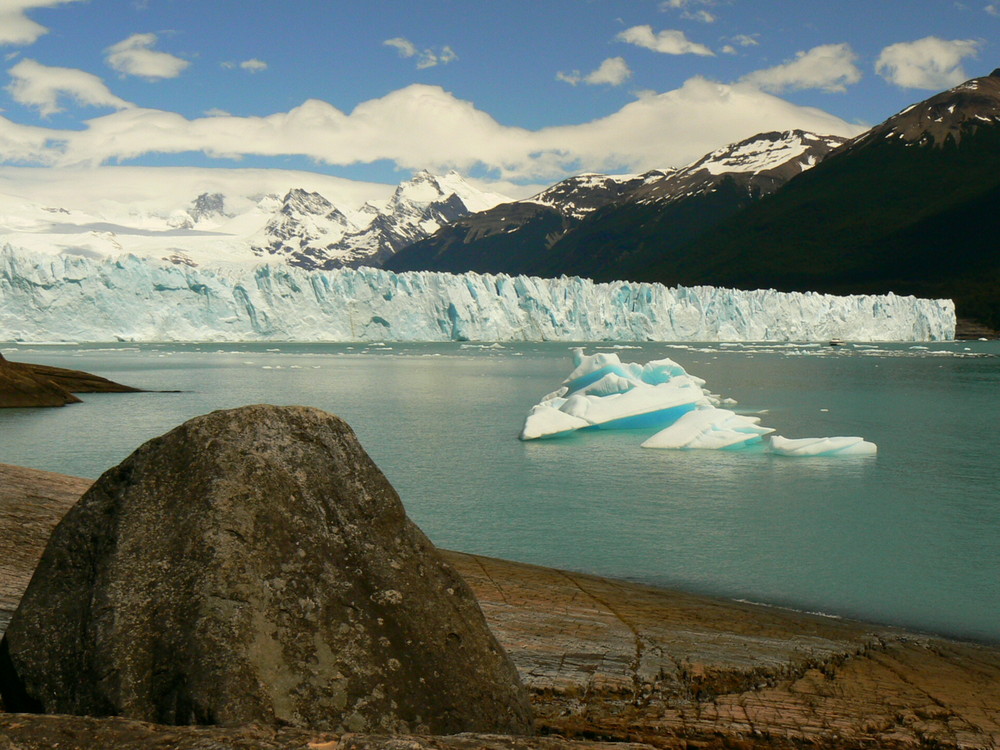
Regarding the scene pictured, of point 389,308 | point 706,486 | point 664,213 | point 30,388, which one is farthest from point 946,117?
point 706,486

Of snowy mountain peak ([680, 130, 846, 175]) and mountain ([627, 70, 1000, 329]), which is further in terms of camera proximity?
snowy mountain peak ([680, 130, 846, 175])

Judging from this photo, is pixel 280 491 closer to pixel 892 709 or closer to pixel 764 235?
pixel 892 709

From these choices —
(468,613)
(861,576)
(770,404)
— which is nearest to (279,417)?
(468,613)

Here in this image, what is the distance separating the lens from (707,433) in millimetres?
12484

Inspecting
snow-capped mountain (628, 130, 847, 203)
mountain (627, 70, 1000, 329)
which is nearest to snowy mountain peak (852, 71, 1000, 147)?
mountain (627, 70, 1000, 329)

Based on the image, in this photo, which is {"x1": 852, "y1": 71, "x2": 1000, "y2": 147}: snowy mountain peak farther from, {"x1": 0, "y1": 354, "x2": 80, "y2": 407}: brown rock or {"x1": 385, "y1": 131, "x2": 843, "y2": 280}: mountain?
{"x1": 0, "y1": 354, "x2": 80, "y2": 407}: brown rock

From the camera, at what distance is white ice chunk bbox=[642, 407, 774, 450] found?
40.6ft

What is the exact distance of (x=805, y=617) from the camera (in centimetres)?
480

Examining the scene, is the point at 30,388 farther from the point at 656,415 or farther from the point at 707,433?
the point at 707,433

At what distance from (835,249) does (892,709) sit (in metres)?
108

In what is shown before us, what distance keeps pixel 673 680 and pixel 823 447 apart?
9271 mm

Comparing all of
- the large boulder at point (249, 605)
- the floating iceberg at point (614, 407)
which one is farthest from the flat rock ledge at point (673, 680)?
the floating iceberg at point (614, 407)

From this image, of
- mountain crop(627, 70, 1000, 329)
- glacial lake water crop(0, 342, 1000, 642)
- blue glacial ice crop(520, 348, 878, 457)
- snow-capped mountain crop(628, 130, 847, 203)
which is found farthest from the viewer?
snow-capped mountain crop(628, 130, 847, 203)

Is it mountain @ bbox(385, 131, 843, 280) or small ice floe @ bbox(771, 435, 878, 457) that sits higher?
mountain @ bbox(385, 131, 843, 280)
